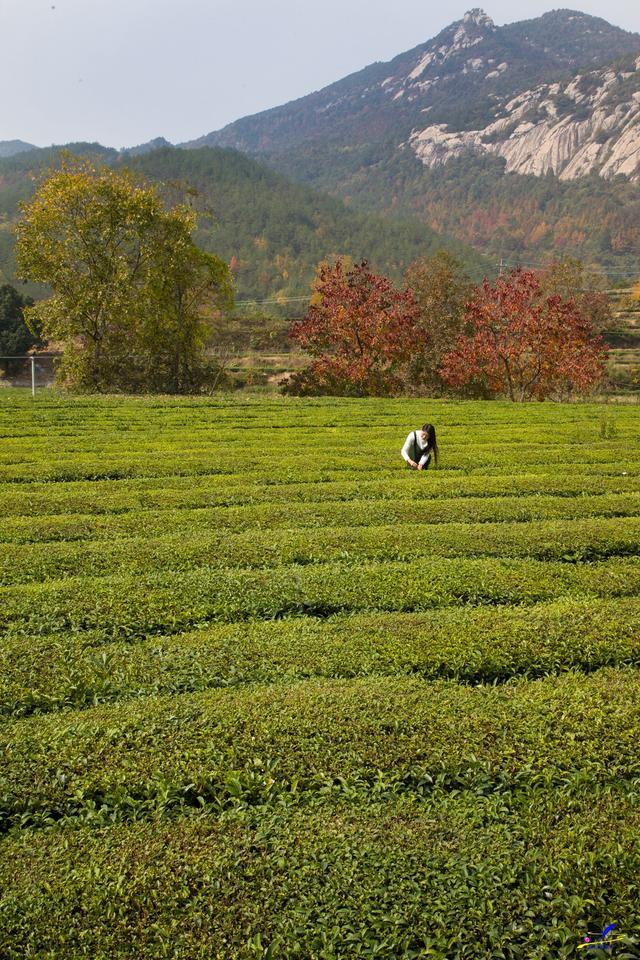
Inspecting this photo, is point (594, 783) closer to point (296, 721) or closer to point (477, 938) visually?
point (477, 938)

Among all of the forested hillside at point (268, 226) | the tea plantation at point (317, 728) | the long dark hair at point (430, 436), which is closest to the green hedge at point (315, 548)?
the tea plantation at point (317, 728)

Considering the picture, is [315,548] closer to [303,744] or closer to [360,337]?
[303,744]

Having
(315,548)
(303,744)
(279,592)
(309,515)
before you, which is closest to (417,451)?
(309,515)

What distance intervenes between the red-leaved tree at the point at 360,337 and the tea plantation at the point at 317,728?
18.8 metres

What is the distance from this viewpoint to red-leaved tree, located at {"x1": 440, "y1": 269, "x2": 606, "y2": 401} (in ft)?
83.7

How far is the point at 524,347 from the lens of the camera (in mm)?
25766

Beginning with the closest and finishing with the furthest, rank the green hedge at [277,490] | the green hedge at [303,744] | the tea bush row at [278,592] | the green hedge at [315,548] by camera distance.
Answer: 1. the green hedge at [303,744]
2. the tea bush row at [278,592]
3. the green hedge at [315,548]
4. the green hedge at [277,490]

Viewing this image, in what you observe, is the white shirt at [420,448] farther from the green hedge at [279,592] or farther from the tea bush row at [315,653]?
the tea bush row at [315,653]

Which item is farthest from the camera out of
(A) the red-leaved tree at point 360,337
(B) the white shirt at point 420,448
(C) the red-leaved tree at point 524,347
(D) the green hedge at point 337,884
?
(A) the red-leaved tree at point 360,337

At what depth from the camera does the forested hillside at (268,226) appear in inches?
3839

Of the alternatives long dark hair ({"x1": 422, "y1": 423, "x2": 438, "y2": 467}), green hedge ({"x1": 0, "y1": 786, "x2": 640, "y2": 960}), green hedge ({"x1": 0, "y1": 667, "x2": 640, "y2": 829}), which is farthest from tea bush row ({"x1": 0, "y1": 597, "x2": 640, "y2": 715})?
long dark hair ({"x1": 422, "y1": 423, "x2": 438, "y2": 467})

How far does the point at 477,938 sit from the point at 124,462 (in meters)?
9.04

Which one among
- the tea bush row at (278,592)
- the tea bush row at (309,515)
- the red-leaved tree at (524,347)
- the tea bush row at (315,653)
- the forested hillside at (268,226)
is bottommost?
the tea bush row at (315,653)

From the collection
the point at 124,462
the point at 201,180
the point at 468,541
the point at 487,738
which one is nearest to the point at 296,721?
the point at 487,738
